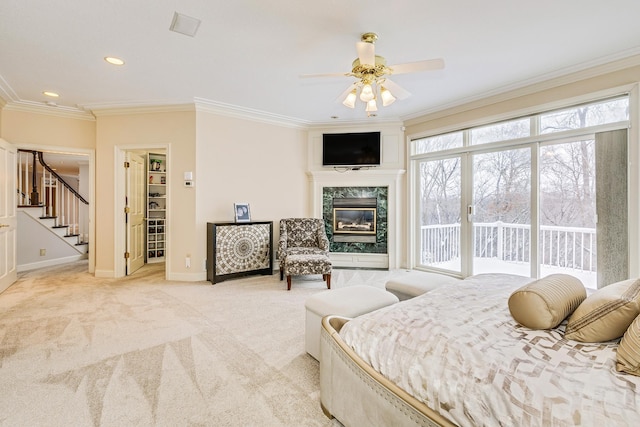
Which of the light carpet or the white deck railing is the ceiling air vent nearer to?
the light carpet

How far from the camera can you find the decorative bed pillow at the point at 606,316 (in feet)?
3.71

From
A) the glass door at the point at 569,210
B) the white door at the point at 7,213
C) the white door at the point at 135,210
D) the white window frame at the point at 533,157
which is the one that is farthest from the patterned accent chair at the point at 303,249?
the white door at the point at 7,213

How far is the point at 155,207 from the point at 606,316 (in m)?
6.59

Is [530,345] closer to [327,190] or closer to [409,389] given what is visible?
[409,389]

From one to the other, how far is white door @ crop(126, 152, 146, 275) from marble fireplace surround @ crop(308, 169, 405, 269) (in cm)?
304

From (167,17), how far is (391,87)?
2018 millimetres

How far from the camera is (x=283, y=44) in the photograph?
2.75 m

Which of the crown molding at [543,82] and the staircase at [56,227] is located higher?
the crown molding at [543,82]

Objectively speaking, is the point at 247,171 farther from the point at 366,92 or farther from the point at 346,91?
the point at 366,92

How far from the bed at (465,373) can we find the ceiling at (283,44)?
2292 millimetres

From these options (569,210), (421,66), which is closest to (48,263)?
(421,66)

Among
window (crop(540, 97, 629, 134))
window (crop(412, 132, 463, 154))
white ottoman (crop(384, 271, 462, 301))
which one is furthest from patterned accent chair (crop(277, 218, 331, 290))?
window (crop(540, 97, 629, 134))

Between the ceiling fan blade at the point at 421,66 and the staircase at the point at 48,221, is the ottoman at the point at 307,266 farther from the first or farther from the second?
the staircase at the point at 48,221

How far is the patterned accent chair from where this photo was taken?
157 inches
